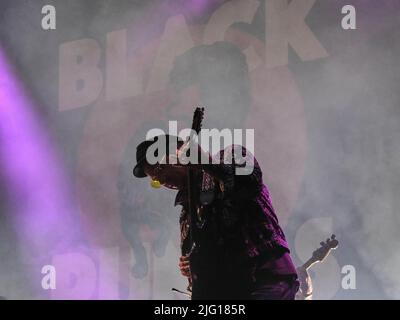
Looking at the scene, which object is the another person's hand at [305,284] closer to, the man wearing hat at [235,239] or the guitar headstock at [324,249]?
the guitar headstock at [324,249]

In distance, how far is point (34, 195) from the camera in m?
7.49

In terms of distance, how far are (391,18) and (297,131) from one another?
1459mm

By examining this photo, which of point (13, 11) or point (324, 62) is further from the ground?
point (13, 11)

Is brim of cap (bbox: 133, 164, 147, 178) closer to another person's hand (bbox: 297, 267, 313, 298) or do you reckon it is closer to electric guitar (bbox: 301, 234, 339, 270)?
another person's hand (bbox: 297, 267, 313, 298)

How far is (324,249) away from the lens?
20.7 feet

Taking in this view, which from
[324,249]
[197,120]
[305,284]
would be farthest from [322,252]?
[197,120]

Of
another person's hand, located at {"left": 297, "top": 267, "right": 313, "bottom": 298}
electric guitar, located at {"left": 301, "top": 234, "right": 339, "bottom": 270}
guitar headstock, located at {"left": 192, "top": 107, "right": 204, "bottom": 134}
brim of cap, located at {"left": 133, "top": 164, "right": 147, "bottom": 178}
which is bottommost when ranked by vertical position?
another person's hand, located at {"left": 297, "top": 267, "right": 313, "bottom": 298}

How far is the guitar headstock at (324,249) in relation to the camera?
20.6 ft

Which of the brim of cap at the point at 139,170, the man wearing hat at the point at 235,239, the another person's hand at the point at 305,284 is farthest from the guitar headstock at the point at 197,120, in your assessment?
the another person's hand at the point at 305,284

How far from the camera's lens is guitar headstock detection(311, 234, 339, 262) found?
6.28 m

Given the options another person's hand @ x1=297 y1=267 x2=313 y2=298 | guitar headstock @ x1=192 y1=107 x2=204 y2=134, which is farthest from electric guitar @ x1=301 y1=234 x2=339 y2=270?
guitar headstock @ x1=192 y1=107 x2=204 y2=134

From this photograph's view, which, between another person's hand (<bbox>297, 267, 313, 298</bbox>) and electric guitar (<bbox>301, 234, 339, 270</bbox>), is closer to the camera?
another person's hand (<bbox>297, 267, 313, 298</bbox>)
